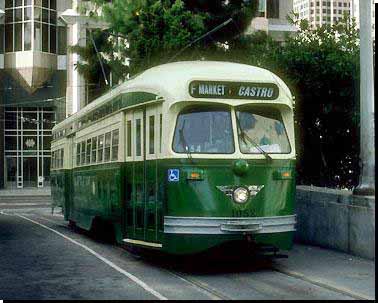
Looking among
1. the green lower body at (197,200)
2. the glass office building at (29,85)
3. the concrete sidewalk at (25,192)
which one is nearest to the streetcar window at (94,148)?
the green lower body at (197,200)

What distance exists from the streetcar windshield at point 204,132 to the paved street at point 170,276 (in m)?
1.95

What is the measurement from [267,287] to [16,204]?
29.4 meters

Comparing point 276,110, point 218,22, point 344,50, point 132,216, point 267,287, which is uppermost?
point 218,22

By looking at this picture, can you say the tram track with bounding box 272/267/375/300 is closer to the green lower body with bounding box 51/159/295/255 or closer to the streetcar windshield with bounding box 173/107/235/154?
the green lower body with bounding box 51/159/295/255

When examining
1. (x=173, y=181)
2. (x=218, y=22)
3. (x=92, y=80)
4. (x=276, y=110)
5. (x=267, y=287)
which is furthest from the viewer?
(x=92, y=80)

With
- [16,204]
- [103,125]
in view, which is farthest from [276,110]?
[16,204]

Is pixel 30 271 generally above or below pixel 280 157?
below

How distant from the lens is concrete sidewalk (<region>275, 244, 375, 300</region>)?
34.1 feet

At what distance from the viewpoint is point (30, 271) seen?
475 inches

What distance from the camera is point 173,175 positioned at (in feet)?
38.0

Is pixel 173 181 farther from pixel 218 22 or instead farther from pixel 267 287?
pixel 218 22

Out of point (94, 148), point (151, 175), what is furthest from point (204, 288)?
point (94, 148)

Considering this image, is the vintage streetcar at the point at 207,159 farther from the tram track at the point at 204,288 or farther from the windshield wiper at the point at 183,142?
the tram track at the point at 204,288

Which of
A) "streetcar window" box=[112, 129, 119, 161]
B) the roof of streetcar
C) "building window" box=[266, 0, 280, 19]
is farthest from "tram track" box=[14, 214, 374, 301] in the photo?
"building window" box=[266, 0, 280, 19]
